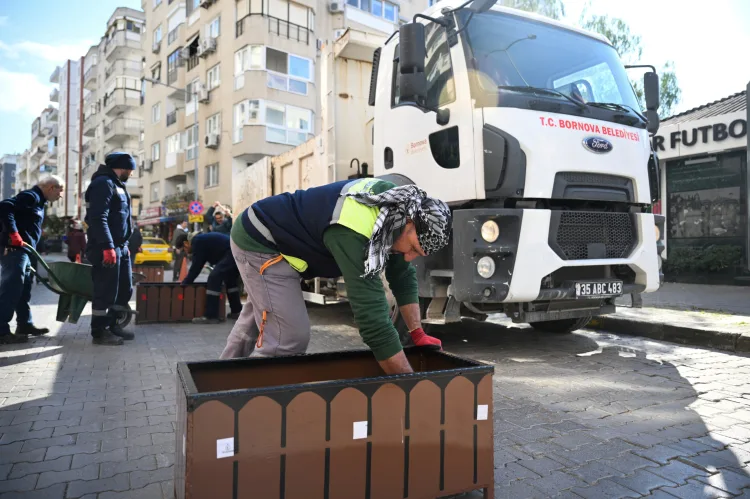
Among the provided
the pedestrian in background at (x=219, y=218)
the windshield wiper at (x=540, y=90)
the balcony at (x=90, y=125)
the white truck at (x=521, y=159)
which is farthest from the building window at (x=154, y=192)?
the windshield wiper at (x=540, y=90)

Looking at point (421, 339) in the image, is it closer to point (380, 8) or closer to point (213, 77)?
point (213, 77)

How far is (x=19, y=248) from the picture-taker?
563 centimetres

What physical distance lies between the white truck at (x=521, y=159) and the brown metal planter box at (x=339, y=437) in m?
2.20

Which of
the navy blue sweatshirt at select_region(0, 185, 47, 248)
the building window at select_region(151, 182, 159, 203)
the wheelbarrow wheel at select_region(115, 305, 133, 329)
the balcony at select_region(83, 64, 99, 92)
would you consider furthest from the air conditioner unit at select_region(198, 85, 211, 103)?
the balcony at select_region(83, 64, 99, 92)

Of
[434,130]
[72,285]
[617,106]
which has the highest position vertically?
[617,106]

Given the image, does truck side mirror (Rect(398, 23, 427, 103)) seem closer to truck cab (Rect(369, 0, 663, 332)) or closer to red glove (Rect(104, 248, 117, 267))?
truck cab (Rect(369, 0, 663, 332))

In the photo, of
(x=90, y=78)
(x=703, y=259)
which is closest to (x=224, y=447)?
(x=703, y=259)

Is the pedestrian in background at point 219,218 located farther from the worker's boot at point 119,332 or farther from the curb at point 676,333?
the curb at point 676,333

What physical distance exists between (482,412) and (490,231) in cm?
234

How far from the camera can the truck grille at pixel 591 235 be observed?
15.1ft

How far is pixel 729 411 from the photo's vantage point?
350 cm

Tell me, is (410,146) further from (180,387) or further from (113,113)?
(113,113)

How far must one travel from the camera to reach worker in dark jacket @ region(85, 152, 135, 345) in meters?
5.45

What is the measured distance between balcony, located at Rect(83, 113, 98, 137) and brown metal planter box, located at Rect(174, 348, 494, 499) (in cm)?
5891
